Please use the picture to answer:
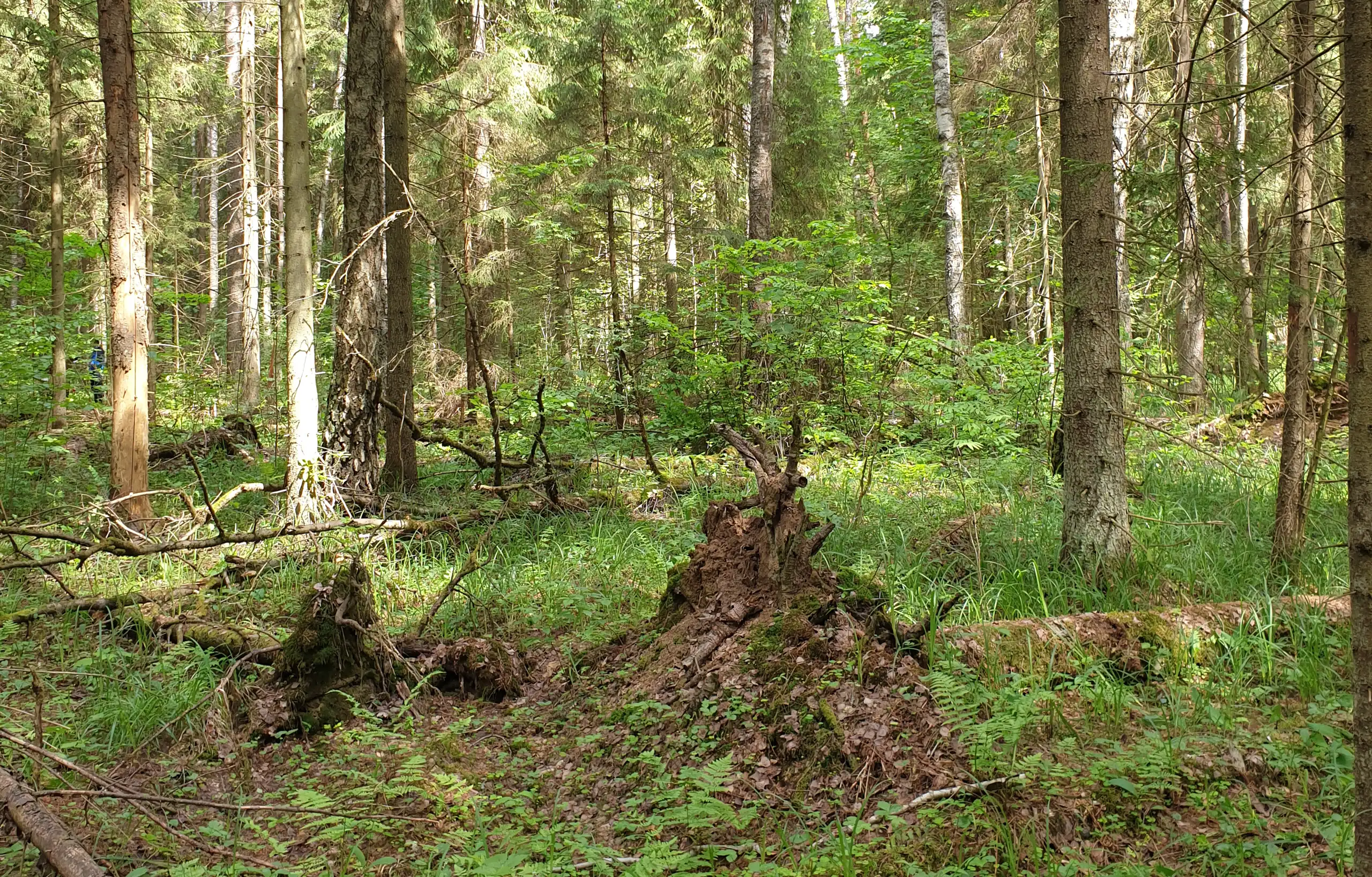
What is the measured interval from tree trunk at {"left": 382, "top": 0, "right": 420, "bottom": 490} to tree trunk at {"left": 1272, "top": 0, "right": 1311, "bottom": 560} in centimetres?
801

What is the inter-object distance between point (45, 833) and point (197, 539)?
497cm

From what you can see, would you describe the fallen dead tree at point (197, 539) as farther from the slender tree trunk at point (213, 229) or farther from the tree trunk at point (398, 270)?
the slender tree trunk at point (213, 229)

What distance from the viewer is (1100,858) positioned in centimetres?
269

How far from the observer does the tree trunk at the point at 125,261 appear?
7.72m

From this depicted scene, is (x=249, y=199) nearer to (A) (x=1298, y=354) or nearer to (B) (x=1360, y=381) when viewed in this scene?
(A) (x=1298, y=354)

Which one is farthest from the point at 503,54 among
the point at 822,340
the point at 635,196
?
the point at 822,340

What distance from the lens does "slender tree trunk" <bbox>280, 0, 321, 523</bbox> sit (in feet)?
24.2

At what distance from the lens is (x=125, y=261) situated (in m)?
7.76

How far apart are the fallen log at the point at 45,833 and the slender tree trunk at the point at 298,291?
4625 mm

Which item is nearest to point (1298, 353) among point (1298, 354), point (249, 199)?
point (1298, 354)

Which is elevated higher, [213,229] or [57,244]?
[213,229]

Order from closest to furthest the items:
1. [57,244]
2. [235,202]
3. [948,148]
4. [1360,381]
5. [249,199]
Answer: [1360,381], [948,148], [57,244], [249,199], [235,202]

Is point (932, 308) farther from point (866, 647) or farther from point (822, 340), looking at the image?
point (866, 647)

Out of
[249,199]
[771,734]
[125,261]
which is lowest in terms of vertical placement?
[771,734]
